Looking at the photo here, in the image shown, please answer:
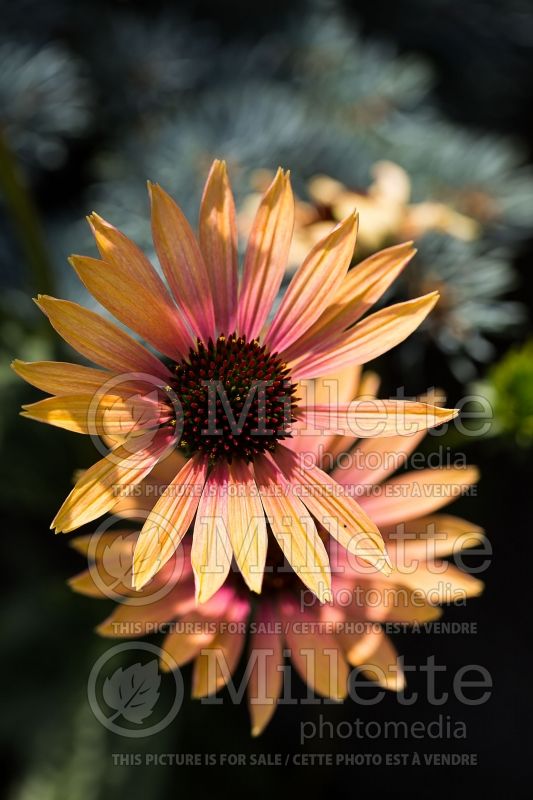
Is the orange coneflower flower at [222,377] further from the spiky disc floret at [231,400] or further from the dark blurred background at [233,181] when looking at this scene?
the dark blurred background at [233,181]

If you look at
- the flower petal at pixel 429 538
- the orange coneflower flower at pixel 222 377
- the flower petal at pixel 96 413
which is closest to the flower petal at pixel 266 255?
the orange coneflower flower at pixel 222 377

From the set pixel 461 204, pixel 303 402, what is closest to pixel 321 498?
pixel 303 402

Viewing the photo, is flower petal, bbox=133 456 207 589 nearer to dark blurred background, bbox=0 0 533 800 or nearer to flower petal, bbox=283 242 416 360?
flower petal, bbox=283 242 416 360

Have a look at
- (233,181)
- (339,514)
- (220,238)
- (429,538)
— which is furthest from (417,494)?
(233,181)

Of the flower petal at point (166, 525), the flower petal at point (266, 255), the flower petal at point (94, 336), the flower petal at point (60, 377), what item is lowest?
the flower petal at point (166, 525)

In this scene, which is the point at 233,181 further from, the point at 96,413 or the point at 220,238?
the point at 96,413

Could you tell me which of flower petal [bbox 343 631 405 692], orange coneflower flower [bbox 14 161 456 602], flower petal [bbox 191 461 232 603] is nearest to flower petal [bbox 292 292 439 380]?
orange coneflower flower [bbox 14 161 456 602]
